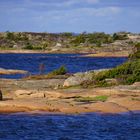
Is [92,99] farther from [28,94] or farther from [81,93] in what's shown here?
[28,94]

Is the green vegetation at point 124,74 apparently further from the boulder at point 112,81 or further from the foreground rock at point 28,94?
the foreground rock at point 28,94

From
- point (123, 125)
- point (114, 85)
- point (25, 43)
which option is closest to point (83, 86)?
point (114, 85)

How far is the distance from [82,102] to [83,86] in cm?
797

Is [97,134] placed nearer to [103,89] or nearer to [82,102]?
[82,102]

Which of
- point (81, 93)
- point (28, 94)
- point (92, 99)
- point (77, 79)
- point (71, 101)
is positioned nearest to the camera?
point (71, 101)

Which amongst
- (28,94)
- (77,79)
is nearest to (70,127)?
(28,94)

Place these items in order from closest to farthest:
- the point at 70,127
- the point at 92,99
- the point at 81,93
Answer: the point at 70,127
the point at 92,99
the point at 81,93

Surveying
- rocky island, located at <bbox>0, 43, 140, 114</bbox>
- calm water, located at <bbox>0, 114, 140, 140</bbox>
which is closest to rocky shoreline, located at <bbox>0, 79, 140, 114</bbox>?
rocky island, located at <bbox>0, 43, 140, 114</bbox>

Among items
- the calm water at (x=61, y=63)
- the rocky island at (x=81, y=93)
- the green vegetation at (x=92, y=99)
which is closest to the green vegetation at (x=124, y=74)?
the rocky island at (x=81, y=93)

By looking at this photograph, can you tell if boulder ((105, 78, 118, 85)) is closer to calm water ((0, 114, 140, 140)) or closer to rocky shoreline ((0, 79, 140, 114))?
rocky shoreline ((0, 79, 140, 114))

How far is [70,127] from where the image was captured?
1053 inches

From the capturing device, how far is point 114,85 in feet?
131

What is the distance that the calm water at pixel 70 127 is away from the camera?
80.3 ft

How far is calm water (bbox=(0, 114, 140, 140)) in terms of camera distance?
24469 mm
